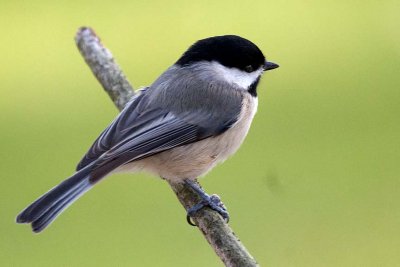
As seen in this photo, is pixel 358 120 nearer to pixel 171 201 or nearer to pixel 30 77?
pixel 171 201

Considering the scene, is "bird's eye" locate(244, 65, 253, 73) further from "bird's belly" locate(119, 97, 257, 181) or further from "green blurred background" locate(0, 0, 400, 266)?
"green blurred background" locate(0, 0, 400, 266)

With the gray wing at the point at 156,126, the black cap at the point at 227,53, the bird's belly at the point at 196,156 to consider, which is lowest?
the bird's belly at the point at 196,156

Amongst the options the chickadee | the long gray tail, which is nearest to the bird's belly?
the chickadee

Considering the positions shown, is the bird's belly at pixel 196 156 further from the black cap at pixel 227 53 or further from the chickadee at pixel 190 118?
the black cap at pixel 227 53

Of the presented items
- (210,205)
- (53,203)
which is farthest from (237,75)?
(53,203)

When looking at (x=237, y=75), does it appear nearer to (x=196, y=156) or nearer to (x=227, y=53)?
(x=227, y=53)

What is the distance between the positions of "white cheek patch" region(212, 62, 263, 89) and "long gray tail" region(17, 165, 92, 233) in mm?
614

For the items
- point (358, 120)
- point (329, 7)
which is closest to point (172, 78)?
point (358, 120)

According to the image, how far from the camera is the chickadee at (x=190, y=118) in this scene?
107 inches

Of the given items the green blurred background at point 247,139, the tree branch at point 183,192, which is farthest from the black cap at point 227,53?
the green blurred background at point 247,139

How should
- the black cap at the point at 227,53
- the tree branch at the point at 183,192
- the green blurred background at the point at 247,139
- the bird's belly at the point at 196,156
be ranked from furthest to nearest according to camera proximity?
the green blurred background at the point at 247,139
the black cap at the point at 227,53
the bird's belly at the point at 196,156
the tree branch at the point at 183,192

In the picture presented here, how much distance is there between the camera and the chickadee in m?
2.72

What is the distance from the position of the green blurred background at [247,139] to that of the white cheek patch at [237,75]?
44.9 inches

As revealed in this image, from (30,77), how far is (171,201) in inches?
62.9
